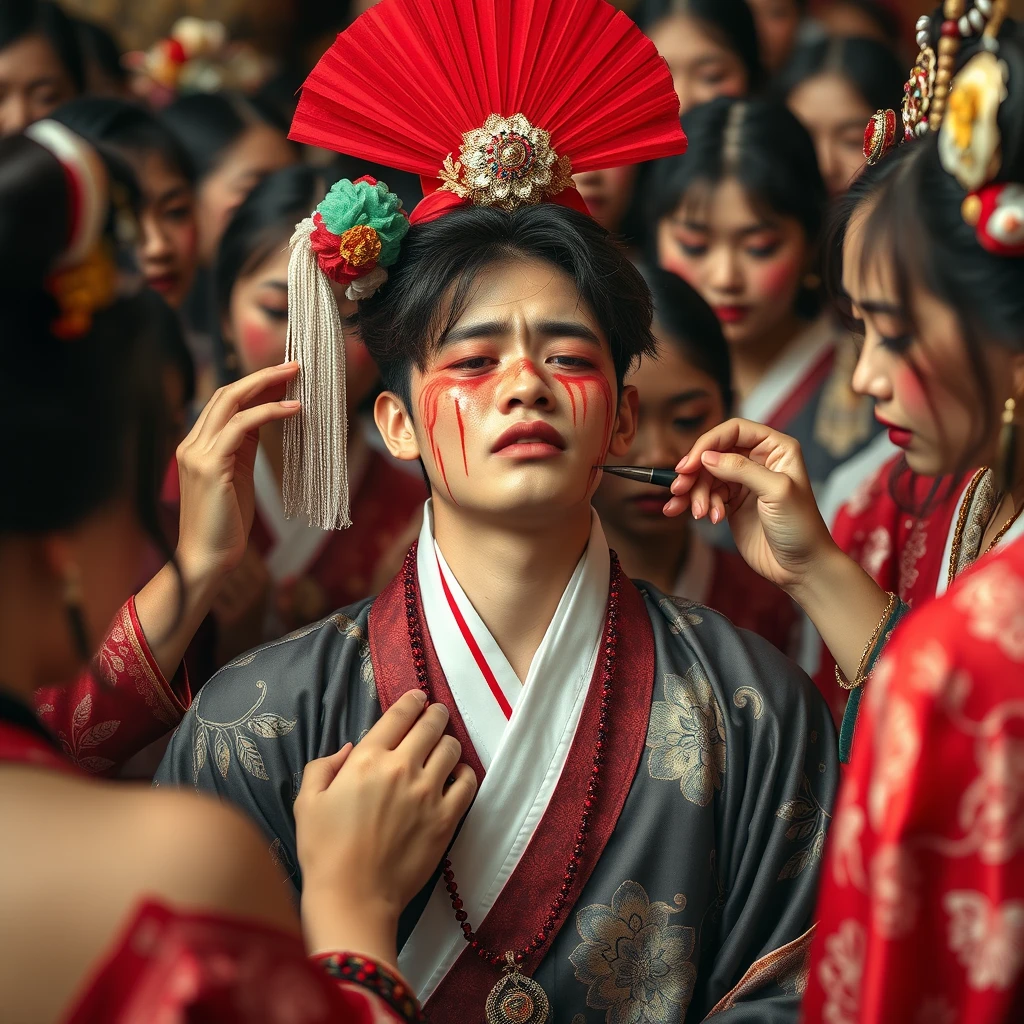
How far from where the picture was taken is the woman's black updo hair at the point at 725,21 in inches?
144

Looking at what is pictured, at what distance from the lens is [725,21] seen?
3.67 metres

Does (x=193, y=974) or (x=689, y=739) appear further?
(x=689, y=739)

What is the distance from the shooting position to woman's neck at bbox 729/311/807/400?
3.17m

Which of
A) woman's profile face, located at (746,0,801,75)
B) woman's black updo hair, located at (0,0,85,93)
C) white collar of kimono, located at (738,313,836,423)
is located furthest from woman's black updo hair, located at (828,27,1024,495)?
woman's profile face, located at (746,0,801,75)

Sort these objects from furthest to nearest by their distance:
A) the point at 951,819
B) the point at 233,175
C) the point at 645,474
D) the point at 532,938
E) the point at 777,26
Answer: the point at 777,26 < the point at 233,175 < the point at 645,474 < the point at 532,938 < the point at 951,819

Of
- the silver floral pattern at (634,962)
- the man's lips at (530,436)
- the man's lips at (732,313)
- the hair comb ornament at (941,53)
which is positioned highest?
the hair comb ornament at (941,53)

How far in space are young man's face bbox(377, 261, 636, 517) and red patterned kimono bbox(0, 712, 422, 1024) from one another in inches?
30.8

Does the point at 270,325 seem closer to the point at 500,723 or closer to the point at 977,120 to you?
the point at 500,723

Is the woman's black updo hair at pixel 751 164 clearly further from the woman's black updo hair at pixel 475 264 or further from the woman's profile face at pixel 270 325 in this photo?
the woman's black updo hair at pixel 475 264

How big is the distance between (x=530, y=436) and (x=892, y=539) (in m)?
0.93

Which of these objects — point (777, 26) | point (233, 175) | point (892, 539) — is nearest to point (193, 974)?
point (892, 539)

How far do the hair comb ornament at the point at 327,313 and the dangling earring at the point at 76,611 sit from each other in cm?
75

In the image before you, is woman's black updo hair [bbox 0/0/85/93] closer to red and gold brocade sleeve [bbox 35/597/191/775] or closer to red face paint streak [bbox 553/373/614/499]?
red and gold brocade sleeve [bbox 35/597/191/775]

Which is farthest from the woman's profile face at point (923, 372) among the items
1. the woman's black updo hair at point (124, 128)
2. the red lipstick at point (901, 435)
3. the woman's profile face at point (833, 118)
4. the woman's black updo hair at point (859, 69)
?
the woman's black updo hair at point (859, 69)
